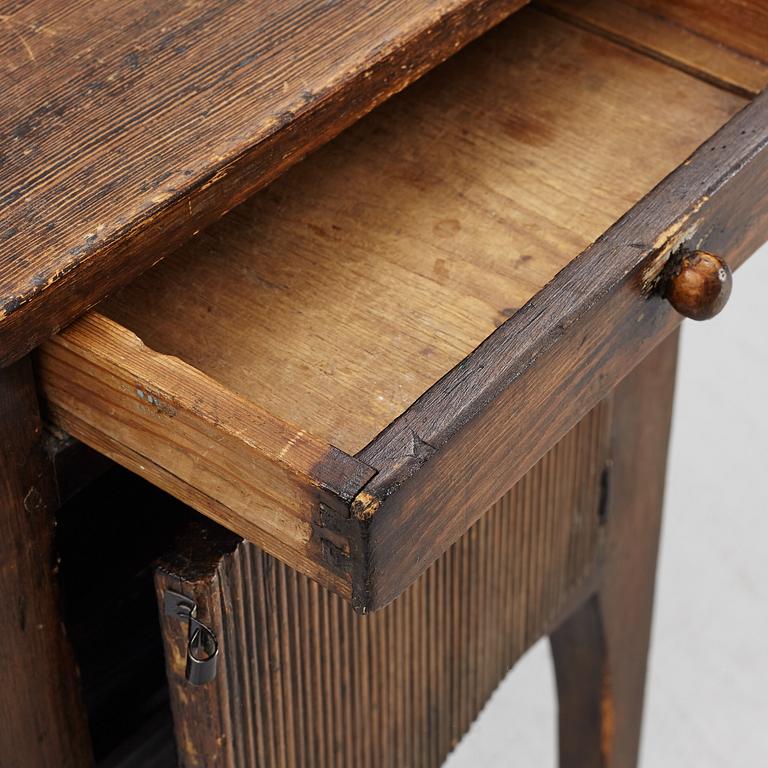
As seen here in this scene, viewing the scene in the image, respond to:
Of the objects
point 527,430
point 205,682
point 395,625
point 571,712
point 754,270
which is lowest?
point 754,270

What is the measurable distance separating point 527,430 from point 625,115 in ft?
0.86

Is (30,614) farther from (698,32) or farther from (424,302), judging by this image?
(698,32)

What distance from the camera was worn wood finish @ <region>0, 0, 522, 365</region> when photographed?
680 mm

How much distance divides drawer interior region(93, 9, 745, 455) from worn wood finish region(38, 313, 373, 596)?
50 millimetres

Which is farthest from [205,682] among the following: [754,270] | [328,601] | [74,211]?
[754,270]

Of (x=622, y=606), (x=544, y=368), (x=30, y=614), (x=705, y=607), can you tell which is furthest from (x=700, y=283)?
(x=705, y=607)

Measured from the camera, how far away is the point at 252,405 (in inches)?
25.5

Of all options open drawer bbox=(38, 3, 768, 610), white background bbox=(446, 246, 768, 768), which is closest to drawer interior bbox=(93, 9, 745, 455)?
open drawer bbox=(38, 3, 768, 610)

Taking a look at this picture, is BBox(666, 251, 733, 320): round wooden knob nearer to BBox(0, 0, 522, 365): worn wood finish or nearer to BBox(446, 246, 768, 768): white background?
BBox(0, 0, 522, 365): worn wood finish

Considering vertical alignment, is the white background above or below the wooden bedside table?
below

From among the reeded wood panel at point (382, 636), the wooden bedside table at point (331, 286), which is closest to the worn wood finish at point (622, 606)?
the reeded wood panel at point (382, 636)

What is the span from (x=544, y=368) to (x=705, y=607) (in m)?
1.07

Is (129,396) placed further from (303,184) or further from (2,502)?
(303,184)

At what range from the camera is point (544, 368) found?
0.71 metres
